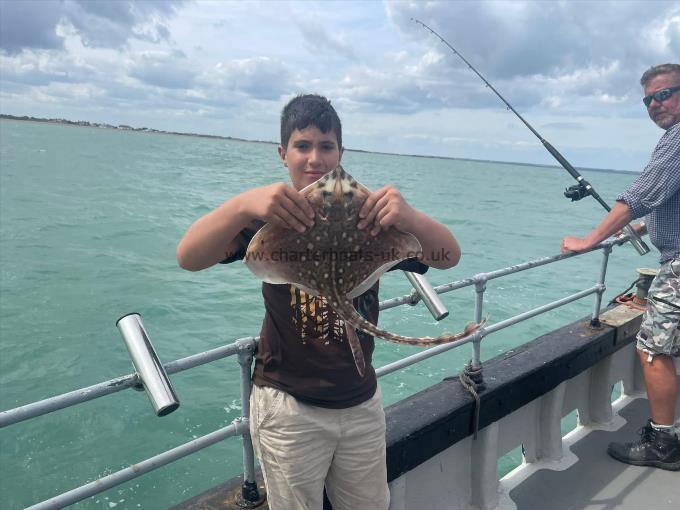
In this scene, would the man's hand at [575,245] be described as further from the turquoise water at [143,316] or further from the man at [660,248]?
the turquoise water at [143,316]

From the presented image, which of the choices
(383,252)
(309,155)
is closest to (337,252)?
(383,252)

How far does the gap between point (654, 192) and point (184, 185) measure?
38.4 m

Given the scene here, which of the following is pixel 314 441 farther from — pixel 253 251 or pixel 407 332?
pixel 407 332

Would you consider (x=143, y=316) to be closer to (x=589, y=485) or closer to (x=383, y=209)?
(x=589, y=485)

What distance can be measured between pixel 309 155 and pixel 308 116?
17 cm

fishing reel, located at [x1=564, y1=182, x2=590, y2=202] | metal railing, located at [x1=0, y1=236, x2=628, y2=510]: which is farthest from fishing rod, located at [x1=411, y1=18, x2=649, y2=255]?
metal railing, located at [x1=0, y1=236, x2=628, y2=510]

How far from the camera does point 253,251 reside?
183cm

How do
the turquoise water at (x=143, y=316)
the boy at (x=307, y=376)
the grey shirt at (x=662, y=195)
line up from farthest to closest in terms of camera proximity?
the turquoise water at (x=143, y=316)
the grey shirt at (x=662, y=195)
the boy at (x=307, y=376)

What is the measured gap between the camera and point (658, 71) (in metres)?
3.74

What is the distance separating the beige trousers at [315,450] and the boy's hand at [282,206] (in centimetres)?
78

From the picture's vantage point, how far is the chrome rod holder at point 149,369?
1753 mm

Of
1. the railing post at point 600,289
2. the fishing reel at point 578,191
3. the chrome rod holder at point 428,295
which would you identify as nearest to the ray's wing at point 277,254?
the chrome rod holder at point 428,295

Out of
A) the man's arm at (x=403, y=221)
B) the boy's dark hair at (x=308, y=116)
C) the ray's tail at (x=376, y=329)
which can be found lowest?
the ray's tail at (x=376, y=329)

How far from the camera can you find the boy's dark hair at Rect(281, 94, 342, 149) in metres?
2.15
